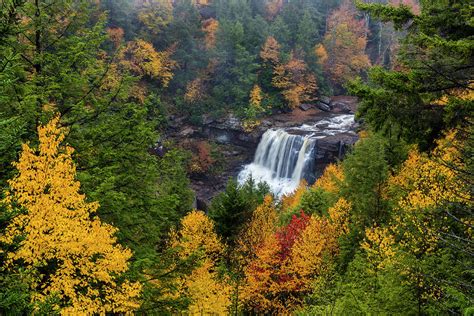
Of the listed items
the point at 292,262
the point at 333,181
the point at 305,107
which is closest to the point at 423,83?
the point at 292,262

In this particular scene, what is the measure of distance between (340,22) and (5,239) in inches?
2764

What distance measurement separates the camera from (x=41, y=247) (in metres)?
6.55

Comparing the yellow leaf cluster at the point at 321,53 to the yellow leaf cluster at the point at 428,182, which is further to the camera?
the yellow leaf cluster at the point at 321,53

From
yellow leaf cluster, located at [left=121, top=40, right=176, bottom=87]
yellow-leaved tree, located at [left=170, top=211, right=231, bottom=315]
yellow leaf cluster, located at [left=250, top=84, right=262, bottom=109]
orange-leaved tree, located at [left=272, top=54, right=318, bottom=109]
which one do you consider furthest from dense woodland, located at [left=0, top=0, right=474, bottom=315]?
orange-leaved tree, located at [left=272, top=54, right=318, bottom=109]

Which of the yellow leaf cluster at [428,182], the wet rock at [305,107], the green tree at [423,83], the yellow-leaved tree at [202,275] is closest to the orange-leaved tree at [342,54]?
the wet rock at [305,107]

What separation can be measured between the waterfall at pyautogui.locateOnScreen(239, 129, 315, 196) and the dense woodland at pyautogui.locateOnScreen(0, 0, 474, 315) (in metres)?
15.8

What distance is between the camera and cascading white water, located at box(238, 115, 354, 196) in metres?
45.3

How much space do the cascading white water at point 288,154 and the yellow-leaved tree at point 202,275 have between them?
61.4 feet

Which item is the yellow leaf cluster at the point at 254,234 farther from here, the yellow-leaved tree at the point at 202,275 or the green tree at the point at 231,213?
the yellow-leaved tree at the point at 202,275

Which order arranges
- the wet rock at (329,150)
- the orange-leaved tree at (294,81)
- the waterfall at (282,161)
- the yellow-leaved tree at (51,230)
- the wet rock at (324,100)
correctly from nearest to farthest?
1. the yellow-leaved tree at (51,230)
2. the wet rock at (329,150)
3. the waterfall at (282,161)
4. the orange-leaved tree at (294,81)
5. the wet rock at (324,100)

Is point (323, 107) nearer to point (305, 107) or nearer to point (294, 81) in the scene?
point (305, 107)

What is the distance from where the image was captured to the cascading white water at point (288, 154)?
45312 mm

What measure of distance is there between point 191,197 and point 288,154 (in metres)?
19.8

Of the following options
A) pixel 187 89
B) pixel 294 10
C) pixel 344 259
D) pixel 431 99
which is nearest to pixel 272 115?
pixel 187 89
